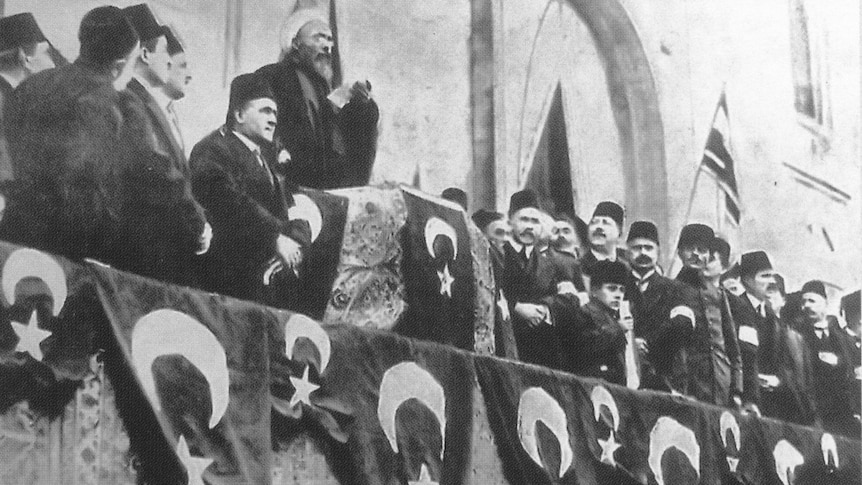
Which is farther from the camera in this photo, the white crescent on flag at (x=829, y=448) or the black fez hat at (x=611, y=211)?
the white crescent on flag at (x=829, y=448)

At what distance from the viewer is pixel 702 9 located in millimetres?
7027

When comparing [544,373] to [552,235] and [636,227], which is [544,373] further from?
[636,227]

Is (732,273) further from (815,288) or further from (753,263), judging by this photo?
(815,288)

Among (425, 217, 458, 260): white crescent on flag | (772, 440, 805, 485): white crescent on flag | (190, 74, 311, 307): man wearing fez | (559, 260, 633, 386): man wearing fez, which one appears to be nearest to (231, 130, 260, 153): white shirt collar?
(190, 74, 311, 307): man wearing fez

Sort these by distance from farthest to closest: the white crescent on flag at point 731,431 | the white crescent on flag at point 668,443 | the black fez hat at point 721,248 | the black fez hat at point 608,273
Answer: the black fez hat at point 721,248, the white crescent on flag at point 731,431, the black fez hat at point 608,273, the white crescent on flag at point 668,443

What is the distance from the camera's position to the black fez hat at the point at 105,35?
4273mm

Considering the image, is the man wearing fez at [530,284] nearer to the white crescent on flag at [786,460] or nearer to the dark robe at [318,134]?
the dark robe at [318,134]

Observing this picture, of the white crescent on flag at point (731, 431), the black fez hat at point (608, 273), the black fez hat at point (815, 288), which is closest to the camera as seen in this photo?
the black fez hat at point (608, 273)

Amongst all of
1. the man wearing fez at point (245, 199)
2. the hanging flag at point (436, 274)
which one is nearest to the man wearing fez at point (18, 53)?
the man wearing fez at point (245, 199)

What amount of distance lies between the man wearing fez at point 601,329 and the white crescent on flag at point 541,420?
0.26 meters

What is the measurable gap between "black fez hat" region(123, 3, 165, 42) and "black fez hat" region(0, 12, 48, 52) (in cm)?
36

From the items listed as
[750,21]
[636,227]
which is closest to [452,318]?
[636,227]

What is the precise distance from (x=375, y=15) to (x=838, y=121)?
142 inches

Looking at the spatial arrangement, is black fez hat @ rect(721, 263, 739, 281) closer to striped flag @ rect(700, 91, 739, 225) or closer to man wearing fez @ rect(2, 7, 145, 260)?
striped flag @ rect(700, 91, 739, 225)
